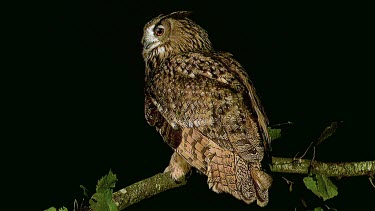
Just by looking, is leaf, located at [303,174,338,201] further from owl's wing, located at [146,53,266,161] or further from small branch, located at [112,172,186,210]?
small branch, located at [112,172,186,210]

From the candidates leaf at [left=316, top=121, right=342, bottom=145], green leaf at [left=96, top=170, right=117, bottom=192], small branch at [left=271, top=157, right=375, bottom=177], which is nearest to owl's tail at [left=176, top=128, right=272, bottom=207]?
small branch at [left=271, top=157, right=375, bottom=177]

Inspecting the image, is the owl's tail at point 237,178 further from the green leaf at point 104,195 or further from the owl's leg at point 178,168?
the green leaf at point 104,195

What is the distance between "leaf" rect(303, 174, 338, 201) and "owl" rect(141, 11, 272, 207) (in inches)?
5.7

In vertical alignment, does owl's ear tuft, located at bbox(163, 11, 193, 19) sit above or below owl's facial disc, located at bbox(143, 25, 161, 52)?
above

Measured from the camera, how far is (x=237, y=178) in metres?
1.72

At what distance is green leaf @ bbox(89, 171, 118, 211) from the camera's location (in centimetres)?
133

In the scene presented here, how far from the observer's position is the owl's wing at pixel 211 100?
173 centimetres

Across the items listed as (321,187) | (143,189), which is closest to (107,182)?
(143,189)

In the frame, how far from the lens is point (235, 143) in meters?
1.71

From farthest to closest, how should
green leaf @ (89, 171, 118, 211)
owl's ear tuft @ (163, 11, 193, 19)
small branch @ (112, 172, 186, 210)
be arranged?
owl's ear tuft @ (163, 11, 193, 19), small branch @ (112, 172, 186, 210), green leaf @ (89, 171, 118, 211)

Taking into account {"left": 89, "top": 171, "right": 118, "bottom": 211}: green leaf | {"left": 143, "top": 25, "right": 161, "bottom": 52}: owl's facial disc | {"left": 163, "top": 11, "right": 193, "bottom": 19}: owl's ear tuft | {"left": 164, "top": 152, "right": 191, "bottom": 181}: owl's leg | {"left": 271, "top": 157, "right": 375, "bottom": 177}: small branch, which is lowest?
{"left": 271, "top": 157, "right": 375, "bottom": 177}: small branch

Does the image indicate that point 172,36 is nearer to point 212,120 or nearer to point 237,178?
point 212,120

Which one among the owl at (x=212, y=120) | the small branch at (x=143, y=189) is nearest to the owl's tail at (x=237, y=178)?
the owl at (x=212, y=120)

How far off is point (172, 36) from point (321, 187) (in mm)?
854
